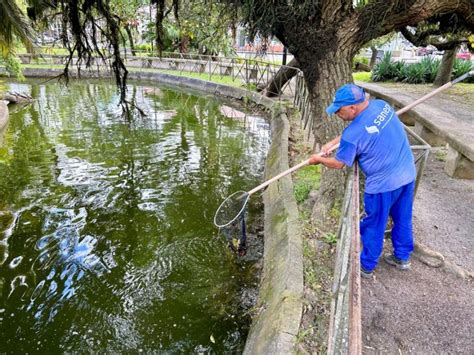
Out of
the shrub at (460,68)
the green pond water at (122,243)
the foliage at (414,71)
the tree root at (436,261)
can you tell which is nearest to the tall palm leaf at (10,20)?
the green pond water at (122,243)

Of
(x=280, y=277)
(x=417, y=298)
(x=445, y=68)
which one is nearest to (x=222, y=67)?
(x=445, y=68)

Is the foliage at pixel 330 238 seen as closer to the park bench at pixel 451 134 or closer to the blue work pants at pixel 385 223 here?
the blue work pants at pixel 385 223

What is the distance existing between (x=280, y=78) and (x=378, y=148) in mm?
11395

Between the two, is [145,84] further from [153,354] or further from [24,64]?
[153,354]

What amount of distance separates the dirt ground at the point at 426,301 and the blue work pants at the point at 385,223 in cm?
21

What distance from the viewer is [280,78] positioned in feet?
45.5

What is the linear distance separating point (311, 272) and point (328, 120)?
171 cm

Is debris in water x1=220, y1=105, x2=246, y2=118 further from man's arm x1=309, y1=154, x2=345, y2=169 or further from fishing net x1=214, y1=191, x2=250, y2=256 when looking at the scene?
man's arm x1=309, y1=154, x2=345, y2=169

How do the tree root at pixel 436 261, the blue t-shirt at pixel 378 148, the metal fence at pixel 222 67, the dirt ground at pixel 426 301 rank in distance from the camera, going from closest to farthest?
1. the dirt ground at pixel 426 301
2. the blue t-shirt at pixel 378 148
3. the tree root at pixel 436 261
4. the metal fence at pixel 222 67

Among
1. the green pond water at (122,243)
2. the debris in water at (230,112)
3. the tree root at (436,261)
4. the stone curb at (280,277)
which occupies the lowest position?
the green pond water at (122,243)

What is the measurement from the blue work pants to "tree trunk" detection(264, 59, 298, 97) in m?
9.92

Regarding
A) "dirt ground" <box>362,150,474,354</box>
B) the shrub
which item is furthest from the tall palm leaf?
the shrub

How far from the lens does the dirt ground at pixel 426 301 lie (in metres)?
2.74

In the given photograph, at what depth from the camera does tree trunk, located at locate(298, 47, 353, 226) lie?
404 cm
